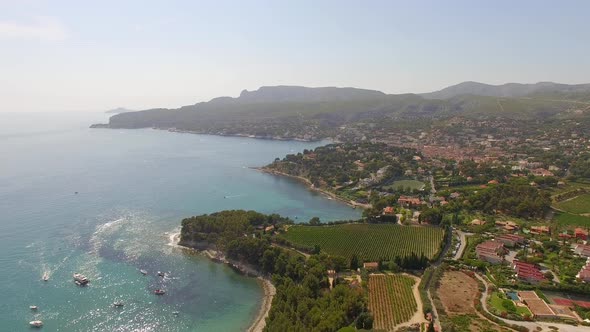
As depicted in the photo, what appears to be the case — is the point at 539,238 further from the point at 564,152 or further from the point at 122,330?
the point at 564,152

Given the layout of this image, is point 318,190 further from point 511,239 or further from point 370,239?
point 511,239

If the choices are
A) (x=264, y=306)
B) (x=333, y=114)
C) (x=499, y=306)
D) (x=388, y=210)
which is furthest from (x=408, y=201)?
(x=333, y=114)

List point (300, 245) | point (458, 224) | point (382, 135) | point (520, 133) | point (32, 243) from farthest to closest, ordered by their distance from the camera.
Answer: point (382, 135) → point (520, 133) → point (458, 224) → point (32, 243) → point (300, 245)

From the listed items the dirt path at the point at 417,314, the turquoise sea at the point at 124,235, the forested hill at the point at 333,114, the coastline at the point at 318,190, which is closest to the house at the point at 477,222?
the turquoise sea at the point at 124,235

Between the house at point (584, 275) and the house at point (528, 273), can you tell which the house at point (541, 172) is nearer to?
the house at point (584, 275)

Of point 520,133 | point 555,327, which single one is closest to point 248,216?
point 555,327
